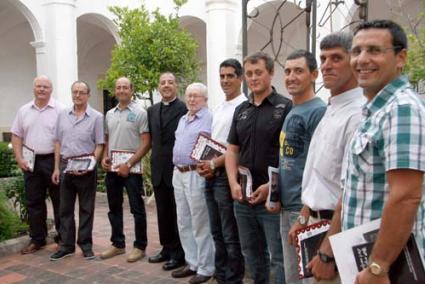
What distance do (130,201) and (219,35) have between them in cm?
726

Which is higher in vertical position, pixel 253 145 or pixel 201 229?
pixel 253 145

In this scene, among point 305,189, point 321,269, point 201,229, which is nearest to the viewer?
point 321,269

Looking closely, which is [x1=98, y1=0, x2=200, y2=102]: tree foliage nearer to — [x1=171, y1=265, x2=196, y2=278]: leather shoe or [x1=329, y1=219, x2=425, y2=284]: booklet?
[x1=171, y1=265, x2=196, y2=278]: leather shoe

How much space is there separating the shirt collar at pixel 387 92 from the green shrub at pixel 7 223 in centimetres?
483

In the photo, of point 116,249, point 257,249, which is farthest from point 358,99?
point 116,249

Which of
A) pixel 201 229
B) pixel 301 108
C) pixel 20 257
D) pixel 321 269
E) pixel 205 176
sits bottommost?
pixel 20 257

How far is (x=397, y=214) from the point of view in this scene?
1.68m

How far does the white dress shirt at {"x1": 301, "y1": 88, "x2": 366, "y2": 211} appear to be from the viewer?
2.30 metres

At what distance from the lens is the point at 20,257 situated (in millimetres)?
5234

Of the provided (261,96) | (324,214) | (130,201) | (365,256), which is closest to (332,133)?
(324,214)

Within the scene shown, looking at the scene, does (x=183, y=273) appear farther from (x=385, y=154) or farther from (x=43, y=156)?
(x=385, y=154)

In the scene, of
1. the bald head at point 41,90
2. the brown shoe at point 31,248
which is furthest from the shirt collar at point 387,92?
the brown shoe at point 31,248

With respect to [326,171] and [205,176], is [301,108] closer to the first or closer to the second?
[326,171]

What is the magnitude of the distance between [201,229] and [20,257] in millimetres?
2397
